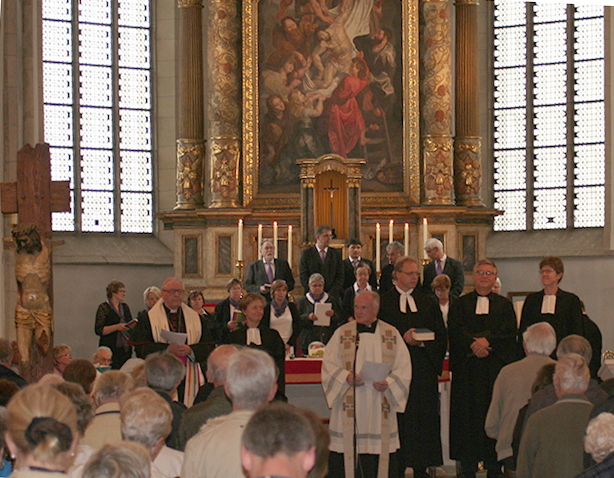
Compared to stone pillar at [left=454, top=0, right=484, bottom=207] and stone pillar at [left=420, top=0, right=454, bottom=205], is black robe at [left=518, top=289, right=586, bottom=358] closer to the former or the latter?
stone pillar at [left=420, top=0, right=454, bottom=205]

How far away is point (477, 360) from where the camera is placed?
9.30 metres

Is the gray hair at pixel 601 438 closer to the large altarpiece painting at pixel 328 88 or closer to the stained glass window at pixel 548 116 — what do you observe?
the large altarpiece painting at pixel 328 88

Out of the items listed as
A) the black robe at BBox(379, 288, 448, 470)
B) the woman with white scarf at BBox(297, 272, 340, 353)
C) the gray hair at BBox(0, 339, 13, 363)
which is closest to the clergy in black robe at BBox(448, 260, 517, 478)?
the black robe at BBox(379, 288, 448, 470)

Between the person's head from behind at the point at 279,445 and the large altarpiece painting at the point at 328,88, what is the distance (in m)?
13.3

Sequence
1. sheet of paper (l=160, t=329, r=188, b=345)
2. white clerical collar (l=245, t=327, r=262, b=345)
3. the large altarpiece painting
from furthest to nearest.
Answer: the large altarpiece painting < white clerical collar (l=245, t=327, r=262, b=345) < sheet of paper (l=160, t=329, r=188, b=345)

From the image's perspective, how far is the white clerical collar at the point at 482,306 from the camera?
368 inches

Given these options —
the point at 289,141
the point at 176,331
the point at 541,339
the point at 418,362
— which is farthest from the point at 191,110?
the point at 541,339

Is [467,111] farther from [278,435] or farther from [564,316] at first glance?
[278,435]

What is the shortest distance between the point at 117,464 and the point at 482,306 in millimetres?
6180

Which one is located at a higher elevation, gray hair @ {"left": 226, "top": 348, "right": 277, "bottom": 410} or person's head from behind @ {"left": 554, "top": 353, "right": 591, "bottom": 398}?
gray hair @ {"left": 226, "top": 348, "right": 277, "bottom": 410}

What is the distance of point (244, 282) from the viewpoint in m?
15.1

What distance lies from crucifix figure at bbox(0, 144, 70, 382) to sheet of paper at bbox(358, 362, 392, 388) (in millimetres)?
2541

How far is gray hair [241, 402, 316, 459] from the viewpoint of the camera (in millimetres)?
3283

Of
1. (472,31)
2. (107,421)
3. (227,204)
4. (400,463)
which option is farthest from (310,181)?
(107,421)
